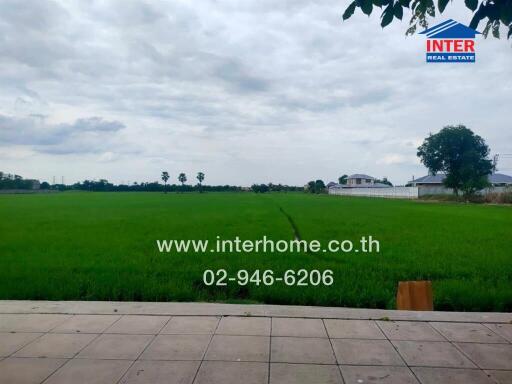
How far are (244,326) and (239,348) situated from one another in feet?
1.57

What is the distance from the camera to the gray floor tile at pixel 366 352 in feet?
9.53

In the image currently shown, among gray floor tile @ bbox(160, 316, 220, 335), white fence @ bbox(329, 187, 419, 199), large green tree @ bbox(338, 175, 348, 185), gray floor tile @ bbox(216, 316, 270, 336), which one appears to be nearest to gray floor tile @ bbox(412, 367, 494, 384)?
gray floor tile @ bbox(216, 316, 270, 336)

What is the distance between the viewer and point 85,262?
6.96 m

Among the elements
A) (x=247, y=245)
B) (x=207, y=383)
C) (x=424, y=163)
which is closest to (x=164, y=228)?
(x=247, y=245)

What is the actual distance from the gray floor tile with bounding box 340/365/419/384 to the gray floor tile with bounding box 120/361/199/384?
3.47 ft

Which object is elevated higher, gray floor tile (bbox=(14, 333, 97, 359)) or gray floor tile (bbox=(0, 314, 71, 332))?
gray floor tile (bbox=(0, 314, 71, 332))

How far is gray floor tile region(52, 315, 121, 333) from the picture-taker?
3485mm

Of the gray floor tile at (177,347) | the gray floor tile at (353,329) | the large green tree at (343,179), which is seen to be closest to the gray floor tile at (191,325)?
the gray floor tile at (177,347)

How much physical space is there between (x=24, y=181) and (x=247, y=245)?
65.6 metres

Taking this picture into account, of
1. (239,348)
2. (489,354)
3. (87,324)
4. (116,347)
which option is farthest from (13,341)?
(489,354)

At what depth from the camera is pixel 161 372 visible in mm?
2715

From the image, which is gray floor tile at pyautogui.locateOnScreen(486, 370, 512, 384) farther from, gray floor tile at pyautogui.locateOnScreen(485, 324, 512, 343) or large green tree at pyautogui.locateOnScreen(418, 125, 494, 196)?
large green tree at pyautogui.locateOnScreen(418, 125, 494, 196)

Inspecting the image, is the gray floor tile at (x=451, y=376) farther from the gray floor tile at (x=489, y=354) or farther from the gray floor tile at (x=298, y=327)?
the gray floor tile at (x=298, y=327)

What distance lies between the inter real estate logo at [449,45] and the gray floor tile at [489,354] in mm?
4630
